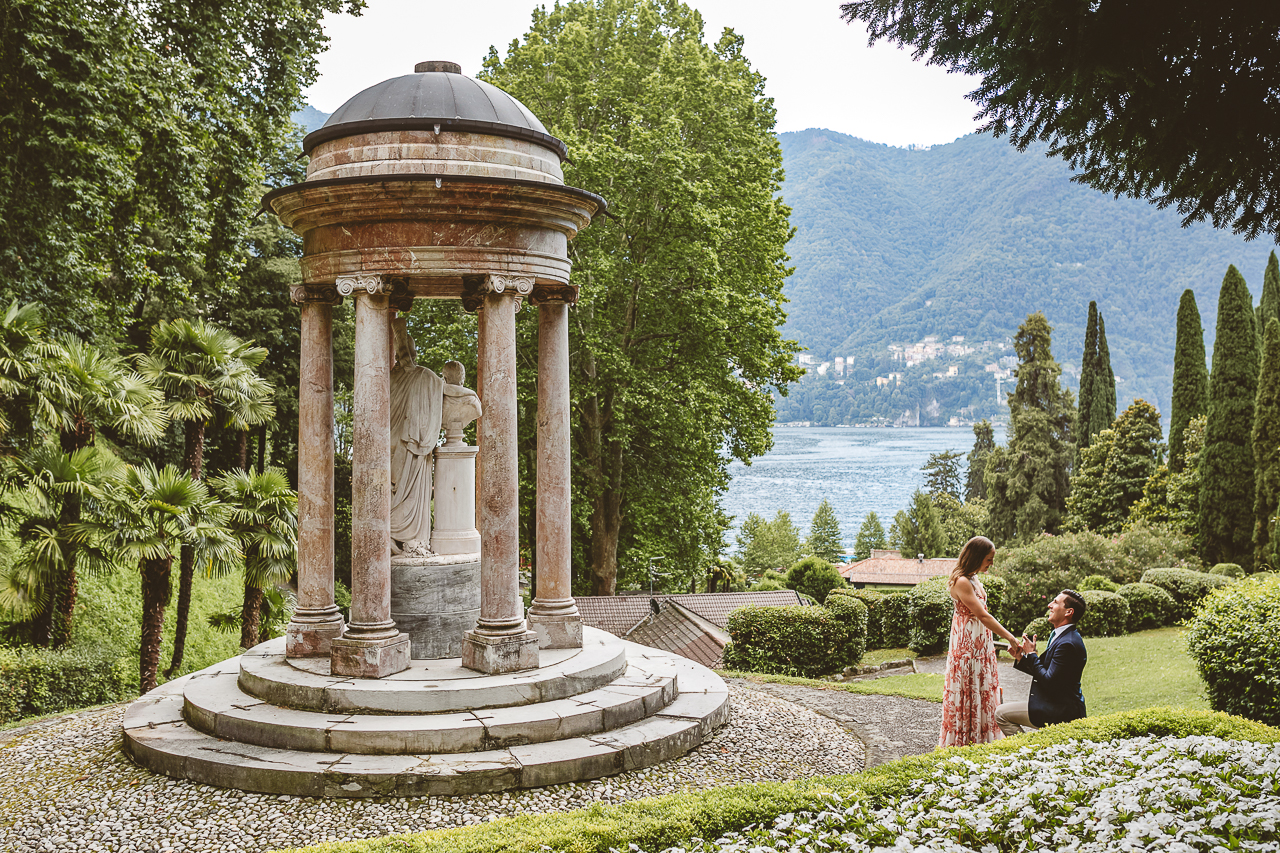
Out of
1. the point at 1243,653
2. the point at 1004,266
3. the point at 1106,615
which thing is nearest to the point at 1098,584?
the point at 1106,615

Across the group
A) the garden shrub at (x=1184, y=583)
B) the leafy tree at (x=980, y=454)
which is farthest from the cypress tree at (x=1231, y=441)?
the leafy tree at (x=980, y=454)

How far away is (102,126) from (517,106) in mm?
7919

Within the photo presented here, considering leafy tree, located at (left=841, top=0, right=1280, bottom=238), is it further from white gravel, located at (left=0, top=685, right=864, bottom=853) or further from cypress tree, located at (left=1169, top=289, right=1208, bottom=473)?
cypress tree, located at (left=1169, top=289, right=1208, bottom=473)

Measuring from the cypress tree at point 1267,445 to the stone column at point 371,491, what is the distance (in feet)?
87.3

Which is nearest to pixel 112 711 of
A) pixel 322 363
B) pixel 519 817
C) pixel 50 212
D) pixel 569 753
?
pixel 322 363

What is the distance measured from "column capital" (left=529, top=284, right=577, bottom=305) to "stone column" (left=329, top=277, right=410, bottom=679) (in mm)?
1837

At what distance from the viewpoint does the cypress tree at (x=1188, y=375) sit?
34031 millimetres

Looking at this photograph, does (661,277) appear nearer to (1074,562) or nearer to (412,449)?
(412,449)

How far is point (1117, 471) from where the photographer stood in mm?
37969

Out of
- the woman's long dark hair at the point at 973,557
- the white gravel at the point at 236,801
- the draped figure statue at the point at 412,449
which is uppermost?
the draped figure statue at the point at 412,449

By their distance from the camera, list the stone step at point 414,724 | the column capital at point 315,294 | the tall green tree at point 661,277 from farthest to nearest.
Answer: the tall green tree at point 661,277 → the column capital at point 315,294 → the stone step at point 414,724

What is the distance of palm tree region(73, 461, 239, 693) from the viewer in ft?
42.4

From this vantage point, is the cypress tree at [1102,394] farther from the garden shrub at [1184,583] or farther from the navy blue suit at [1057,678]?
the navy blue suit at [1057,678]

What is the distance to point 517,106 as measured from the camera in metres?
10.0
